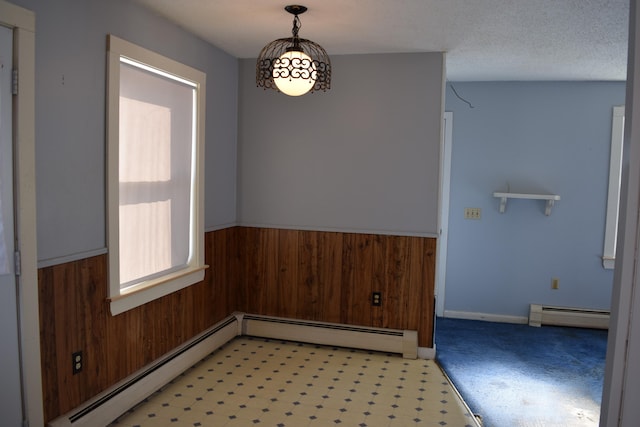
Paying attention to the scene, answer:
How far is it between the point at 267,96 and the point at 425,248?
1.78m

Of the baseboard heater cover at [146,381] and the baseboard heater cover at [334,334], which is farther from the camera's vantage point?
the baseboard heater cover at [334,334]

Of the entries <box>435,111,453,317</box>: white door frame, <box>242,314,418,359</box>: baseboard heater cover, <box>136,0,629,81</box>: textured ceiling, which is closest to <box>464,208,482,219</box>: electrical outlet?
<box>435,111,453,317</box>: white door frame

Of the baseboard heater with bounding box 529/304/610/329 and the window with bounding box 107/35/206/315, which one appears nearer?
the window with bounding box 107/35/206/315

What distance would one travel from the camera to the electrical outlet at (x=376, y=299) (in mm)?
4059

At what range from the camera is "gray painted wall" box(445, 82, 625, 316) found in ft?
15.8

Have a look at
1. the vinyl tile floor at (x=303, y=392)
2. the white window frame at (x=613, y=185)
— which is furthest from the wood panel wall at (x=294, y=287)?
the white window frame at (x=613, y=185)

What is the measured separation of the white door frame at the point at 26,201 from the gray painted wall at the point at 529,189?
3.81m

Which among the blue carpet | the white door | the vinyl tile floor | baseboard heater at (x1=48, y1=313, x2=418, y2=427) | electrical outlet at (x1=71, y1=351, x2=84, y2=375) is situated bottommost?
the blue carpet

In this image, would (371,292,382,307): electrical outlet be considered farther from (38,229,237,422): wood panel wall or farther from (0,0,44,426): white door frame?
(0,0,44,426): white door frame

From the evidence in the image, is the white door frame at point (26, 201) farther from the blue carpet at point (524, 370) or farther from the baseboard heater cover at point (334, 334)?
the blue carpet at point (524, 370)

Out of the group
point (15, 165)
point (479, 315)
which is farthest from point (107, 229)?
point (479, 315)

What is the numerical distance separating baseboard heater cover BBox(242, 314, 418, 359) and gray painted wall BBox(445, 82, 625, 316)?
1383 mm

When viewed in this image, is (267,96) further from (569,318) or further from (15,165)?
(569,318)

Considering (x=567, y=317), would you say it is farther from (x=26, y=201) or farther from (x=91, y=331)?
(x=26, y=201)
